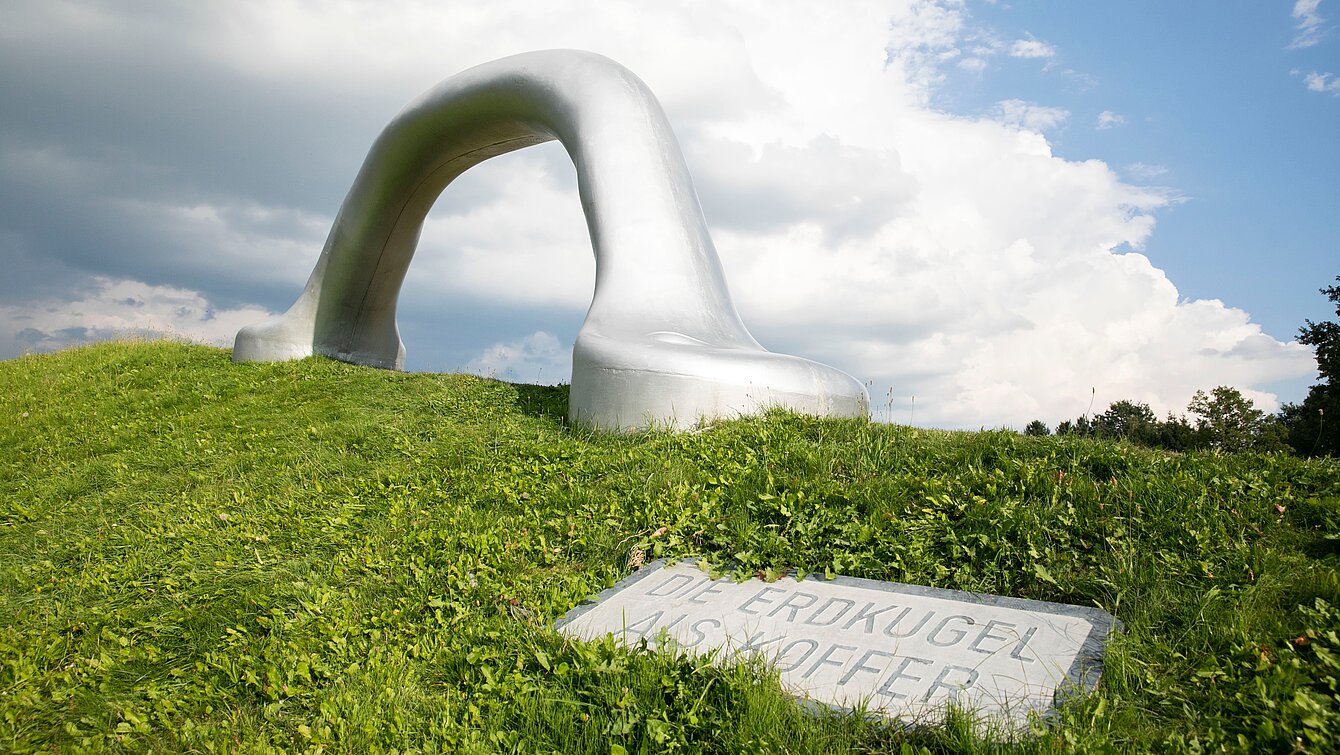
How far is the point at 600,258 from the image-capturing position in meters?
8.36

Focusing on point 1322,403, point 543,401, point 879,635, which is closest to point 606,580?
point 879,635

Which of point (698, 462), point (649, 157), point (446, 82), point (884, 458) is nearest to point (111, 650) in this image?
point (698, 462)

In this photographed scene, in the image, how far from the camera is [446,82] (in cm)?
1135

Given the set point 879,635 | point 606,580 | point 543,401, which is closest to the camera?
point 879,635

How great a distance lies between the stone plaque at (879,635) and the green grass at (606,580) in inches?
5.1

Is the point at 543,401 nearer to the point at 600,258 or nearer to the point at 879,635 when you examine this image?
the point at 600,258

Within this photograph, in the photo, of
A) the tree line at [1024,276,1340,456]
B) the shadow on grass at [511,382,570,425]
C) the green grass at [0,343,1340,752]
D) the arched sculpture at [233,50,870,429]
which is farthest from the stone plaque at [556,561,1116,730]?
the tree line at [1024,276,1340,456]

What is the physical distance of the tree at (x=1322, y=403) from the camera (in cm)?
1802

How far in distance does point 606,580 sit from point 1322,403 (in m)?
20.7

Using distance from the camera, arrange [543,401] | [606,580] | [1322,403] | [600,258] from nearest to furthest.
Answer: [606,580]
[600,258]
[543,401]
[1322,403]

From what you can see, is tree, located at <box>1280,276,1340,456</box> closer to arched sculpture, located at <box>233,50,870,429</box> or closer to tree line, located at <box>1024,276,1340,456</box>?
tree line, located at <box>1024,276,1340,456</box>

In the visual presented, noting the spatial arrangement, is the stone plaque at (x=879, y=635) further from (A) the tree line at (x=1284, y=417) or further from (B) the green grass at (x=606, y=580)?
(A) the tree line at (x=1284, y=417)

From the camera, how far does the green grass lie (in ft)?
9.20

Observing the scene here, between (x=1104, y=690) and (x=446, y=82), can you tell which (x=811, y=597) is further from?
(x=446, y=82)
